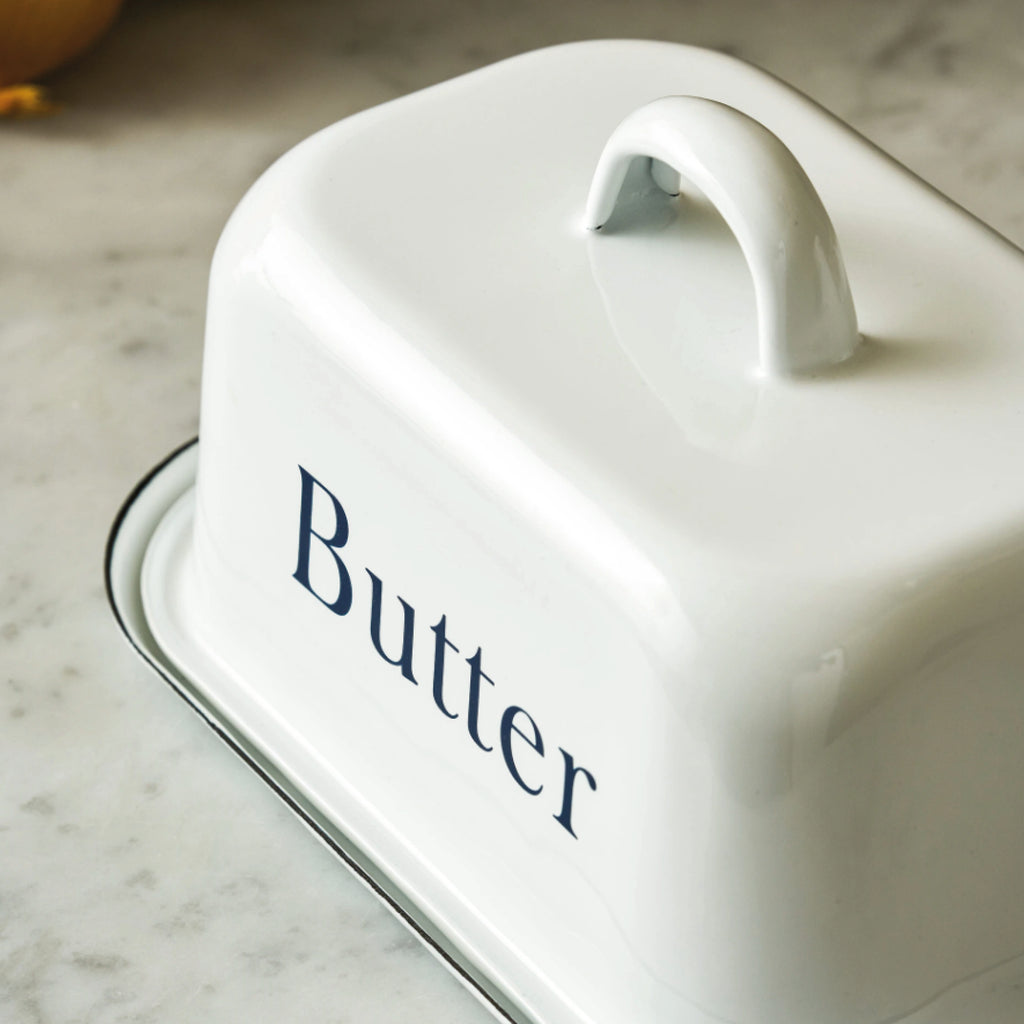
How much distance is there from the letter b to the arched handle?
0.44ft

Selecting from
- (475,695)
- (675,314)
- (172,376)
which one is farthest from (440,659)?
(172,376)

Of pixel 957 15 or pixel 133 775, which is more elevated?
pixel 957 15

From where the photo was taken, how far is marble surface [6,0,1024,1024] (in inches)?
23.2

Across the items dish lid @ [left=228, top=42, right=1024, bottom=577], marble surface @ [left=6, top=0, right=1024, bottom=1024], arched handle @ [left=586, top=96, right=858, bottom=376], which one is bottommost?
marble surface @ [left=6, top=0, right=1024, bottom=1024]

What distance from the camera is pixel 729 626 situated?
44 centimetres

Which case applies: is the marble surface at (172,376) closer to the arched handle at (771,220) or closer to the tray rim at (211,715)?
the tray rim at (211,715)

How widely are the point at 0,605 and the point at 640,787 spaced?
1.07 ft

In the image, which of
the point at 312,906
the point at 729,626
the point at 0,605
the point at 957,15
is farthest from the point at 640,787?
the point at 957,15

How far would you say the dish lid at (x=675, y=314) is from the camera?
1.52 ft

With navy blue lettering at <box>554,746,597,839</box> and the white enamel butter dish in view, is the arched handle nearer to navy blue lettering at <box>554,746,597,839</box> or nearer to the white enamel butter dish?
the white enamel butter dish

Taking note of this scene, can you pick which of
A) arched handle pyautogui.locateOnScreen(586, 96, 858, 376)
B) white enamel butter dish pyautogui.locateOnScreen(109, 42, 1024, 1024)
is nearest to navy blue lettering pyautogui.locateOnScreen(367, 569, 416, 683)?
white enamel butter dish pyautogui.locateOnScreen(109, 42, 1024, 1024)

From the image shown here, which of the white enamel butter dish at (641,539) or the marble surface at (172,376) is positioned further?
the marble surface at (172,376)

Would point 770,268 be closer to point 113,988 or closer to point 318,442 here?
point 318,442

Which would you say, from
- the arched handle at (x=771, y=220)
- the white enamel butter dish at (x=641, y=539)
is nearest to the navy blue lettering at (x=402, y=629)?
the white enamel butter dish at (x=641, y=539)
